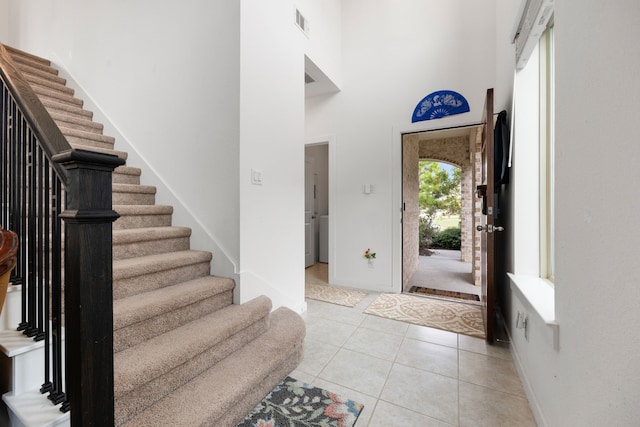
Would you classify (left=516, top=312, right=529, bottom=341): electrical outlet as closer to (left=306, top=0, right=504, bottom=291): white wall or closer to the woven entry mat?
the woven entry mat

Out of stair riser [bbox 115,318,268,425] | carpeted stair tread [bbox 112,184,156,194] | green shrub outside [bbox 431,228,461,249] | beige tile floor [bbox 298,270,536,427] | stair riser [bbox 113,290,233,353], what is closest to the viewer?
stair riser [bbox 115,318,268,425]

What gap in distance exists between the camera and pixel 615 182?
799 mm

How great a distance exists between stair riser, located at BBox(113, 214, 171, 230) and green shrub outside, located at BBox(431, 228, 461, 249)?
7448mm

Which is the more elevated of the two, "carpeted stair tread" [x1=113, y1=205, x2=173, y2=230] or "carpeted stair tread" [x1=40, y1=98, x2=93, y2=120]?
"carpeted stair tread" [x1=40, y1=98, x2=93, y2=120]

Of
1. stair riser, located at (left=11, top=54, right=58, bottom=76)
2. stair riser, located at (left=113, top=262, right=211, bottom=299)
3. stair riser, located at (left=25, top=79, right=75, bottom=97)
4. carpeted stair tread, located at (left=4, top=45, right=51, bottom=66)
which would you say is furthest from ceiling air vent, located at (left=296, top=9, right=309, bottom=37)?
carpeted stair tread, located at (left=4, top=45, right=51, bottom=66)

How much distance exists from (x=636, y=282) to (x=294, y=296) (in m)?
2.37

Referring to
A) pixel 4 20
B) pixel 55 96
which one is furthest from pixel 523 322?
pixel 4 20

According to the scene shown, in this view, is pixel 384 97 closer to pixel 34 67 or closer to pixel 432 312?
pixel 432 312

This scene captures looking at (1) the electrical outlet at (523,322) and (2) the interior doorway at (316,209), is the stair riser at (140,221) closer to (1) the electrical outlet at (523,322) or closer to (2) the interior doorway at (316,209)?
(1) the electrical outlet at (523,322)

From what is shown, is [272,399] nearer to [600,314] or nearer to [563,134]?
[600,314]

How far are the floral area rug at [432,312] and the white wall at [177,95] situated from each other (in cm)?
182

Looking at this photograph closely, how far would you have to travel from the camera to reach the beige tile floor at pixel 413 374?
4.92 feet

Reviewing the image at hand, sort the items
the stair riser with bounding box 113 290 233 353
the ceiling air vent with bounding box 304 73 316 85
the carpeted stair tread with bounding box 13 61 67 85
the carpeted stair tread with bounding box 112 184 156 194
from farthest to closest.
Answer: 1. the ceiling air vent with bounding box 304 73 316 85
2. the carpeted stair tread with bounding box 13 61 67 85
3. the carpeted stair tread with bounding box 112 184 156 194
4. the stair riser with bounding box 113 290 233 353

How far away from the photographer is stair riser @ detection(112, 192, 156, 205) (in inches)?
89.5
